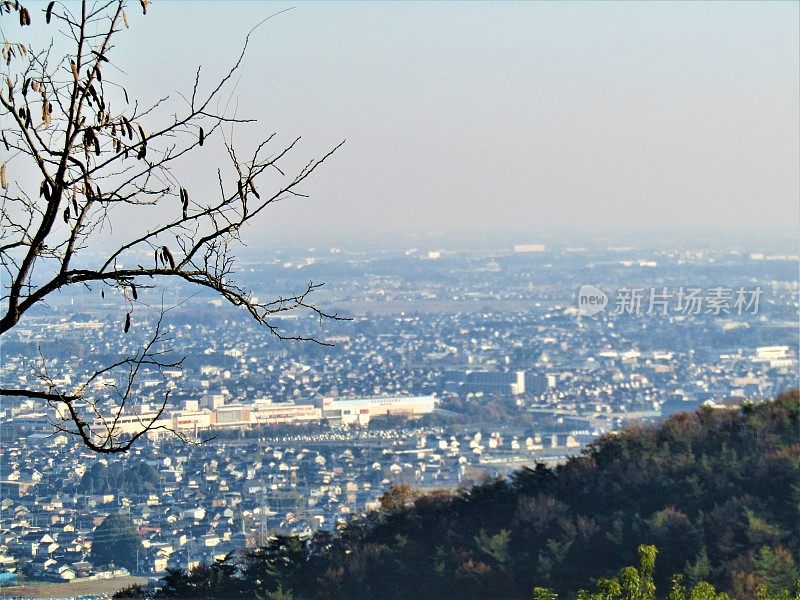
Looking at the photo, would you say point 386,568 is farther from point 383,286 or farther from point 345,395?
point 383,286

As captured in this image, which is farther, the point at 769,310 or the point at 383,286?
the point at 769,310

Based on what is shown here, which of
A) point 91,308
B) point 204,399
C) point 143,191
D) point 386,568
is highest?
point 143,191

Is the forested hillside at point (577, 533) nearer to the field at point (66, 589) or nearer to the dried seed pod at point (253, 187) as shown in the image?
the field at point (66, 589)

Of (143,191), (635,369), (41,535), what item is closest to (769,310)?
(635,369)

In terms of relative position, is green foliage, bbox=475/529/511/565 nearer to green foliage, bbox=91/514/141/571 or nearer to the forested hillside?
the forested hillside

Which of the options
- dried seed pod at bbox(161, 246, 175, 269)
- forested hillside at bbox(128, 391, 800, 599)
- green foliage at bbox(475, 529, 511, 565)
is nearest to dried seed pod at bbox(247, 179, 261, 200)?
dried seed pod at bbox(161, 246, 175, 269)

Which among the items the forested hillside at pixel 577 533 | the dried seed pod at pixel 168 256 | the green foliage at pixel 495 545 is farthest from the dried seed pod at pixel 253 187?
the green foliage at pixel 495 545
